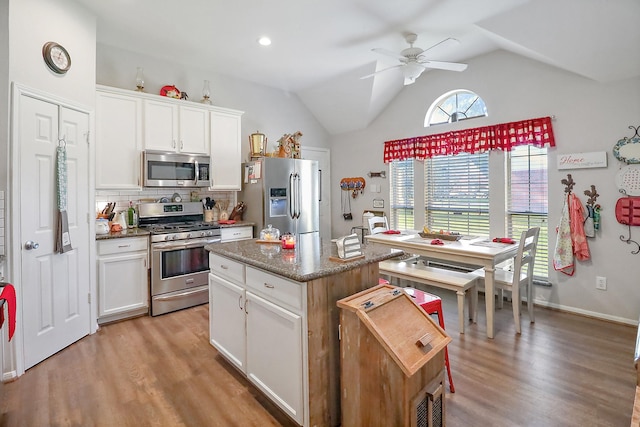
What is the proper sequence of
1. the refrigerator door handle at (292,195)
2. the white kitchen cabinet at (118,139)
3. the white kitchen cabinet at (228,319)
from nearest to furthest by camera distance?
the white kitchen cabinet at (228,319) → the white kitchen cabinet at (118,139) → the refrigerator door handle at (292,195)

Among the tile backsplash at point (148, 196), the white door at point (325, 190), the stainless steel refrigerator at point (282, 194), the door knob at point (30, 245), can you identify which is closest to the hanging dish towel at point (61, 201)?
the door knob at point (30, 245)

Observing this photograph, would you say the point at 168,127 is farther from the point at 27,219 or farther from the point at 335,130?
the point at 335,130

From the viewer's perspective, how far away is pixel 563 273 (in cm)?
351

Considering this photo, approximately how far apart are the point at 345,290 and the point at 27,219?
93.7 inches

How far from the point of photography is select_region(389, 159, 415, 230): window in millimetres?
4938

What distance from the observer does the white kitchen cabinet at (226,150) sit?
14.0 ft

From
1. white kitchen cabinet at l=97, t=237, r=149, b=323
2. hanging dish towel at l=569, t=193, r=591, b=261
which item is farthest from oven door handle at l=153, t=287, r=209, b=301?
hanging dish towel at l=569, t=193, r=591, b=261

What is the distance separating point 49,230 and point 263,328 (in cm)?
198

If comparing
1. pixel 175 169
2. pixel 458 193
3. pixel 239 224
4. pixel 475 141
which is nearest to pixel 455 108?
pixel 475 141

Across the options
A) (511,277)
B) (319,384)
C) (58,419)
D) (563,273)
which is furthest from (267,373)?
(563,273)

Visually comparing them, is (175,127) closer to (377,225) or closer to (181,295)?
(181,295)

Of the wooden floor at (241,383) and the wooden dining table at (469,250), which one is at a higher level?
the wooden dining table at (469,250)

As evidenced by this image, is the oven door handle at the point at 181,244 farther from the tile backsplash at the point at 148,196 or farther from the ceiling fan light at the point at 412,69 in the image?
the ceiling fan light at the point at 412,69

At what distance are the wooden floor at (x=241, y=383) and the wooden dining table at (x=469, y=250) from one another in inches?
18.4
